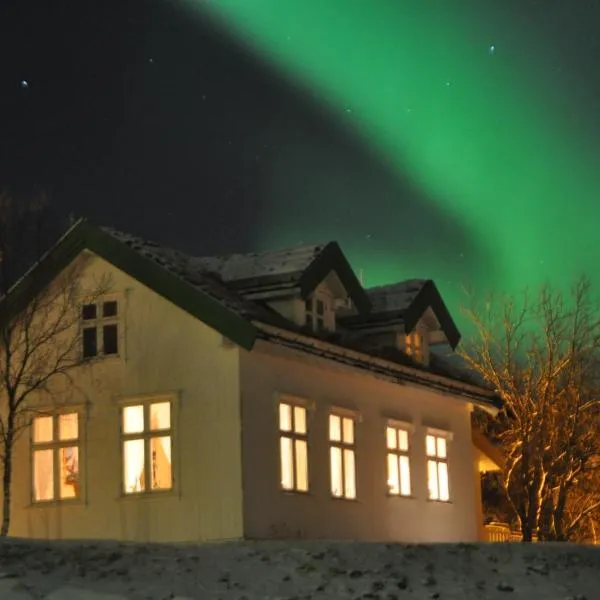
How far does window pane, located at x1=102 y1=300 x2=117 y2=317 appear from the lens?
29203 mm

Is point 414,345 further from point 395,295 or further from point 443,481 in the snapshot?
point 443,481

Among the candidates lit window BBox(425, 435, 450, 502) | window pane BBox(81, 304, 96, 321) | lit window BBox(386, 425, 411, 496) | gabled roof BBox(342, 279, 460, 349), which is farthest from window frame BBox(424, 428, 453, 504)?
window pane BBox(81, 304, 96, 321)

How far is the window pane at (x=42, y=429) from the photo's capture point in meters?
29.3

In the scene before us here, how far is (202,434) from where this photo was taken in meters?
27.4

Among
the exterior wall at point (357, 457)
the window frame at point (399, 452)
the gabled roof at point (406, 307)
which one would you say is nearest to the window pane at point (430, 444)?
the exterior wall at point (357, 457)

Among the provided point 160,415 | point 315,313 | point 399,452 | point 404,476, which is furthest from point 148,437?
point 404,476

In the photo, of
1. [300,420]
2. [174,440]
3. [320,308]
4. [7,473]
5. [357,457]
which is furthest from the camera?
[320,308]

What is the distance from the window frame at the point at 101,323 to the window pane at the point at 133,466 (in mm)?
1969

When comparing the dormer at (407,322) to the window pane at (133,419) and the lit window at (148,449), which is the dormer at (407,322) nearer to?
the lit window at (148,449)

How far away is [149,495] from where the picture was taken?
27.6 metres

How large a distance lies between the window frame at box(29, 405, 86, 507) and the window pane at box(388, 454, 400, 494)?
26.1ft

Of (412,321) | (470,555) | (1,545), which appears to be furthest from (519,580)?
(412,321)

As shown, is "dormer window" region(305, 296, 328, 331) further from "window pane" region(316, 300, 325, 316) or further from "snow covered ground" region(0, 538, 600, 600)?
"snow covered ground" region(0, 538, 600, 600)

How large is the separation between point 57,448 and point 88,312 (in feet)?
9.71
